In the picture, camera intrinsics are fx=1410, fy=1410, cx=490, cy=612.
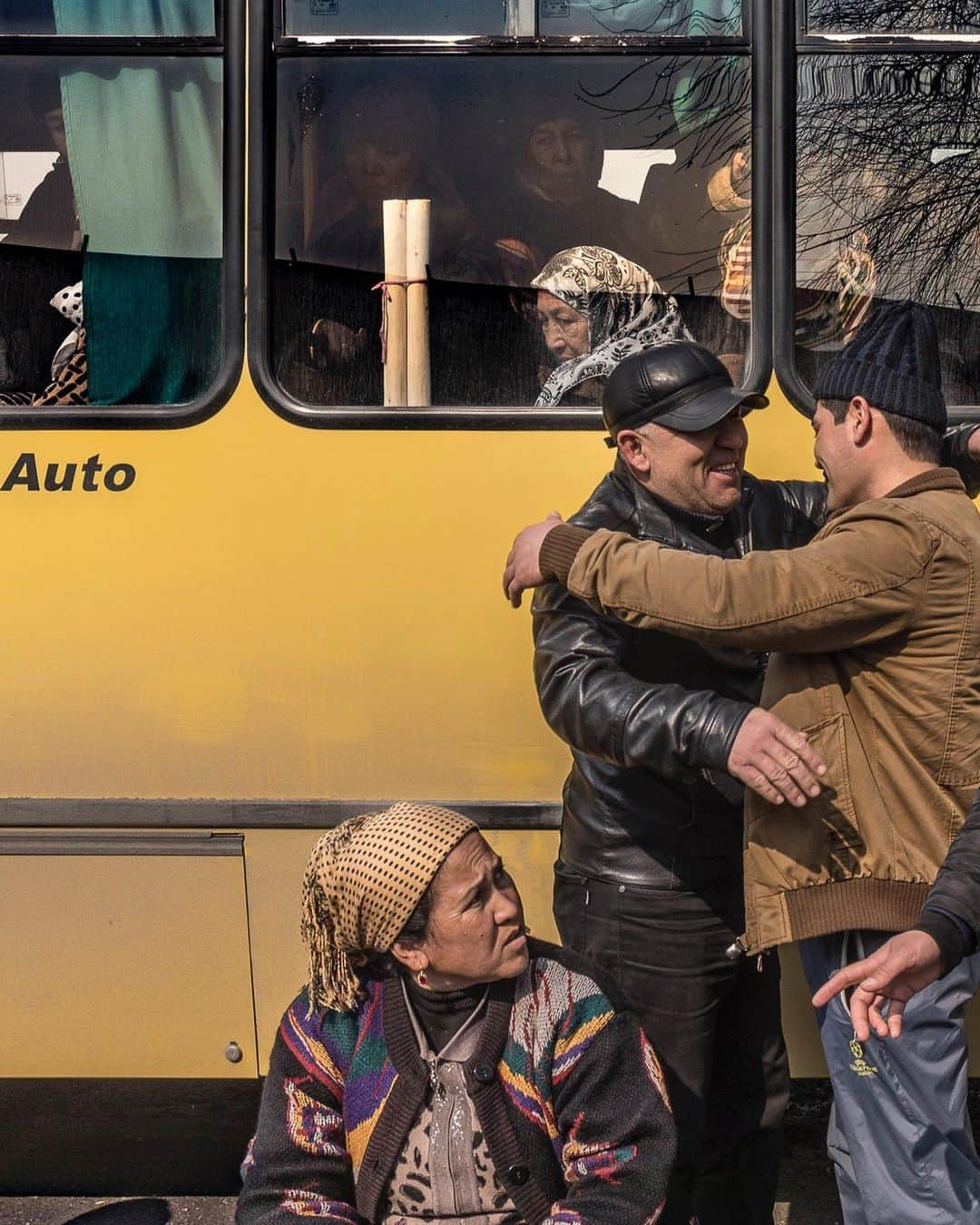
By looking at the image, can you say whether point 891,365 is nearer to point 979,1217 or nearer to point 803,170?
point 803,170

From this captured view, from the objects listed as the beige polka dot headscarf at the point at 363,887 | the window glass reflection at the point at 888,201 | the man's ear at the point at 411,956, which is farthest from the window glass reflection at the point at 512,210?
the man's ear at the point at 411,956

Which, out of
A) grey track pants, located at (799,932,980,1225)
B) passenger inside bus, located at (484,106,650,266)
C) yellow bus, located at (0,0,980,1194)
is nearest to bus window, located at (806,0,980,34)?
yellow bus, located at (0,0,980,1194)

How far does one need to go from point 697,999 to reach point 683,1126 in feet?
0.80

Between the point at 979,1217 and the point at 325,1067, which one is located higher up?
the point at 325,1067

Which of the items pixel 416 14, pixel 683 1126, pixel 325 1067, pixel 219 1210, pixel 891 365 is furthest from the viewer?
pixel 219 1210

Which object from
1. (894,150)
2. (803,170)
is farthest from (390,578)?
(894,150)

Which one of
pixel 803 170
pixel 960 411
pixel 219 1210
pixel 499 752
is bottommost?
pixel 219 1210

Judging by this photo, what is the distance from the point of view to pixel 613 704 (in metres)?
2.55

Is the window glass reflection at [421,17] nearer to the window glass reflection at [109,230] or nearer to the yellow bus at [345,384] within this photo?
the yellow bus at [345,384]

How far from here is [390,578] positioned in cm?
316

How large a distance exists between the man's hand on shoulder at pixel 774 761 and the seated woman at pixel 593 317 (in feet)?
3.69

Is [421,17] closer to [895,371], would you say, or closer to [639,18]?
[639,18]

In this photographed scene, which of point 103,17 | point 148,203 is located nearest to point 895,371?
point 148,203

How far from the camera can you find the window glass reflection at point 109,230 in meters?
3.21
